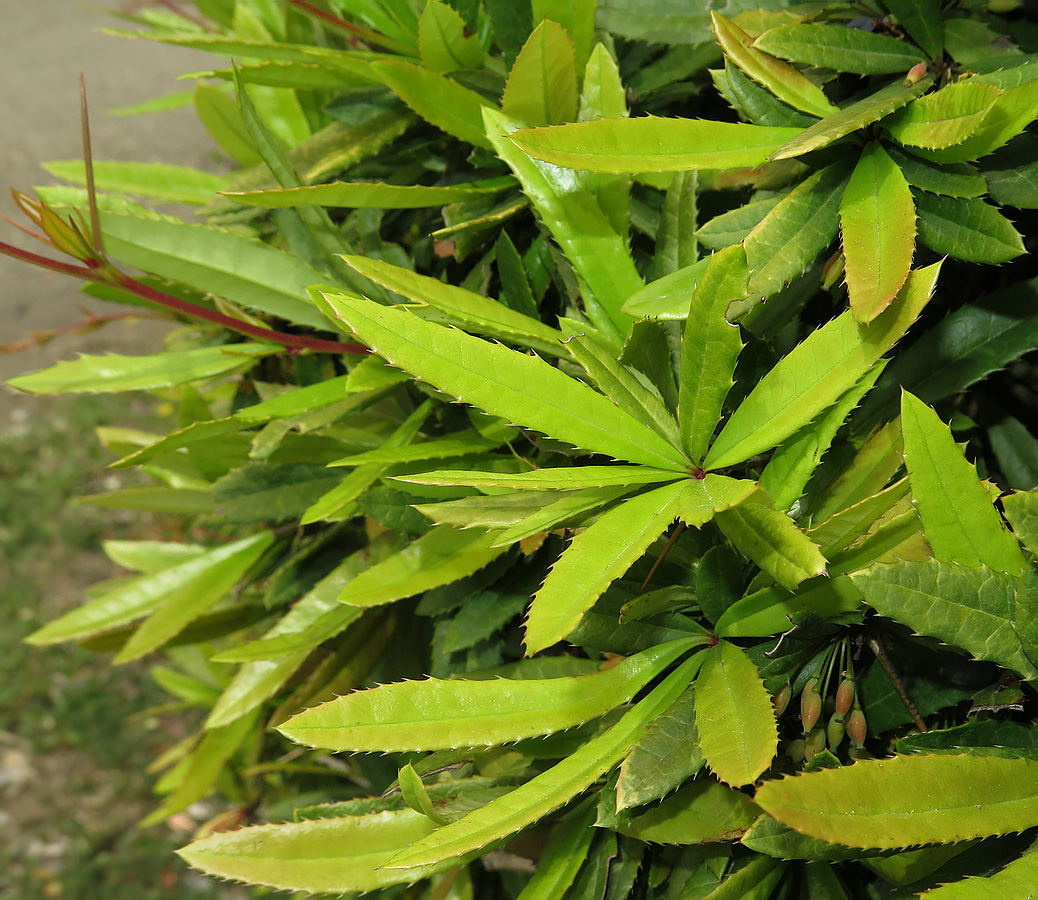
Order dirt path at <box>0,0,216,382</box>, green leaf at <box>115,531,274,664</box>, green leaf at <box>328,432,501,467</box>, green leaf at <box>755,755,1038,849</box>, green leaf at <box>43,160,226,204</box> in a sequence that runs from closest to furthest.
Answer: green leaf at <box>755,755,1038,849</box>, green leaf at <box>328,432,501,467</box>, green leaf at <box>115,531,274,664</box>, green leaf at <box>43,160,226,204</box>, dirt path at <box>0,0,216,382</box>

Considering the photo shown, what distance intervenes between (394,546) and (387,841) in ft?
0.84

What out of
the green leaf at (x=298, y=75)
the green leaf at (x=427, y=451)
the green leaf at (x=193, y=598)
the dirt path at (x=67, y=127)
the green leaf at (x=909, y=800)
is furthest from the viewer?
the dirt path at (x=67, y=127)

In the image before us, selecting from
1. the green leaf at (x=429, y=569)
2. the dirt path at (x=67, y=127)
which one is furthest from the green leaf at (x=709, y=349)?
the dirt path at (x=67, y=127)

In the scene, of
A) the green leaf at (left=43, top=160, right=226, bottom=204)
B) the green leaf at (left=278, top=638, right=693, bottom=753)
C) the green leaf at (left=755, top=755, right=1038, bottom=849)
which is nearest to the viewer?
the green leaf at (left=755, top=755, right=1038, bottom=849)

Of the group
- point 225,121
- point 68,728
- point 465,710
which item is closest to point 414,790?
point 465,710

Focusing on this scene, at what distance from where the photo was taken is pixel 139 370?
2.59ft

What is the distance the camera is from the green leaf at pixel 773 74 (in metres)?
0.55

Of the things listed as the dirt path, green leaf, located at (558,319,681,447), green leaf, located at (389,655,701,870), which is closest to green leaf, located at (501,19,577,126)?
green leaf, located at (558,319,681,447)

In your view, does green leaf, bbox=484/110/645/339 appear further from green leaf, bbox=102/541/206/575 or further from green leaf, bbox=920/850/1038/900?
green leaf, bbox=102/541/206/575

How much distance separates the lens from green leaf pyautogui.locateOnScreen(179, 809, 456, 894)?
575 mm

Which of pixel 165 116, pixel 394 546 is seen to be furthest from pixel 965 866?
pixel 165 116

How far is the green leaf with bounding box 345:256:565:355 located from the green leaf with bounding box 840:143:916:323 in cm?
21

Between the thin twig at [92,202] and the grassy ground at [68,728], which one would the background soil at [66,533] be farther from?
the thin twig at [92,202]

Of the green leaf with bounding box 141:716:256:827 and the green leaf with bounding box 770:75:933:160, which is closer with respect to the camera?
the green leaf with bounding box 770:75:933:160
